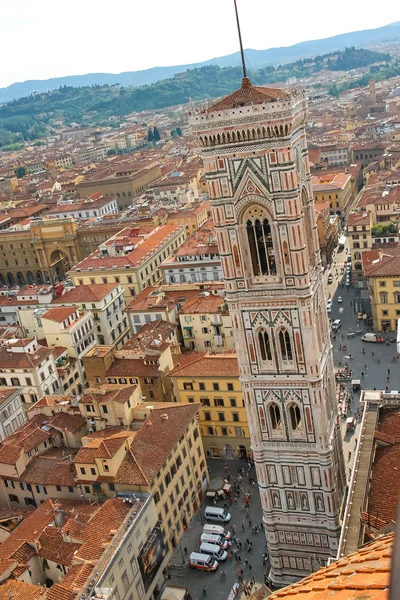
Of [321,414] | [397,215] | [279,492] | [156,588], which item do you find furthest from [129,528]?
[397,215]

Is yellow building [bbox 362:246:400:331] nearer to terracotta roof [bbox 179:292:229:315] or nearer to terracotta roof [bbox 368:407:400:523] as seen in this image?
terracotta roof [bbox 179:292:229:315]

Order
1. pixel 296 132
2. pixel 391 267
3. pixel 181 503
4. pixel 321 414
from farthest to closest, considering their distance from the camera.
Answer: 1. pixel 391 267
2. pixel 181 503
3. pixel 321 414
4. pixel 296 132

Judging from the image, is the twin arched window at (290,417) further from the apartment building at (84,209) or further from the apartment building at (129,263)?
the apartment building at (84,209)

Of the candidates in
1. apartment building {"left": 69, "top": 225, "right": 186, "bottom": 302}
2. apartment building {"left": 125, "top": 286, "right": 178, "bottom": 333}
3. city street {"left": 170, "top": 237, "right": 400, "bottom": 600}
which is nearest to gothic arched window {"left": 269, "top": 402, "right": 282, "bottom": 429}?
city street {"left": 170, "top": 237, "right": 400, "bottom": 600}

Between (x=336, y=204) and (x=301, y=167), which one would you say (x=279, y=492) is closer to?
(x=301, y=167)

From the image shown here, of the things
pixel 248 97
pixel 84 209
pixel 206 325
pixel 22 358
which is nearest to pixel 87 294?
pixel 22 358

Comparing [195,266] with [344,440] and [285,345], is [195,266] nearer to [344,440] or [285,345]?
[344,440]

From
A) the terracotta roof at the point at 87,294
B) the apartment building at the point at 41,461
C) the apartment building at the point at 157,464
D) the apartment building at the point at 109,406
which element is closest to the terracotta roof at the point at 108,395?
the apartment building at the point at 109,406
